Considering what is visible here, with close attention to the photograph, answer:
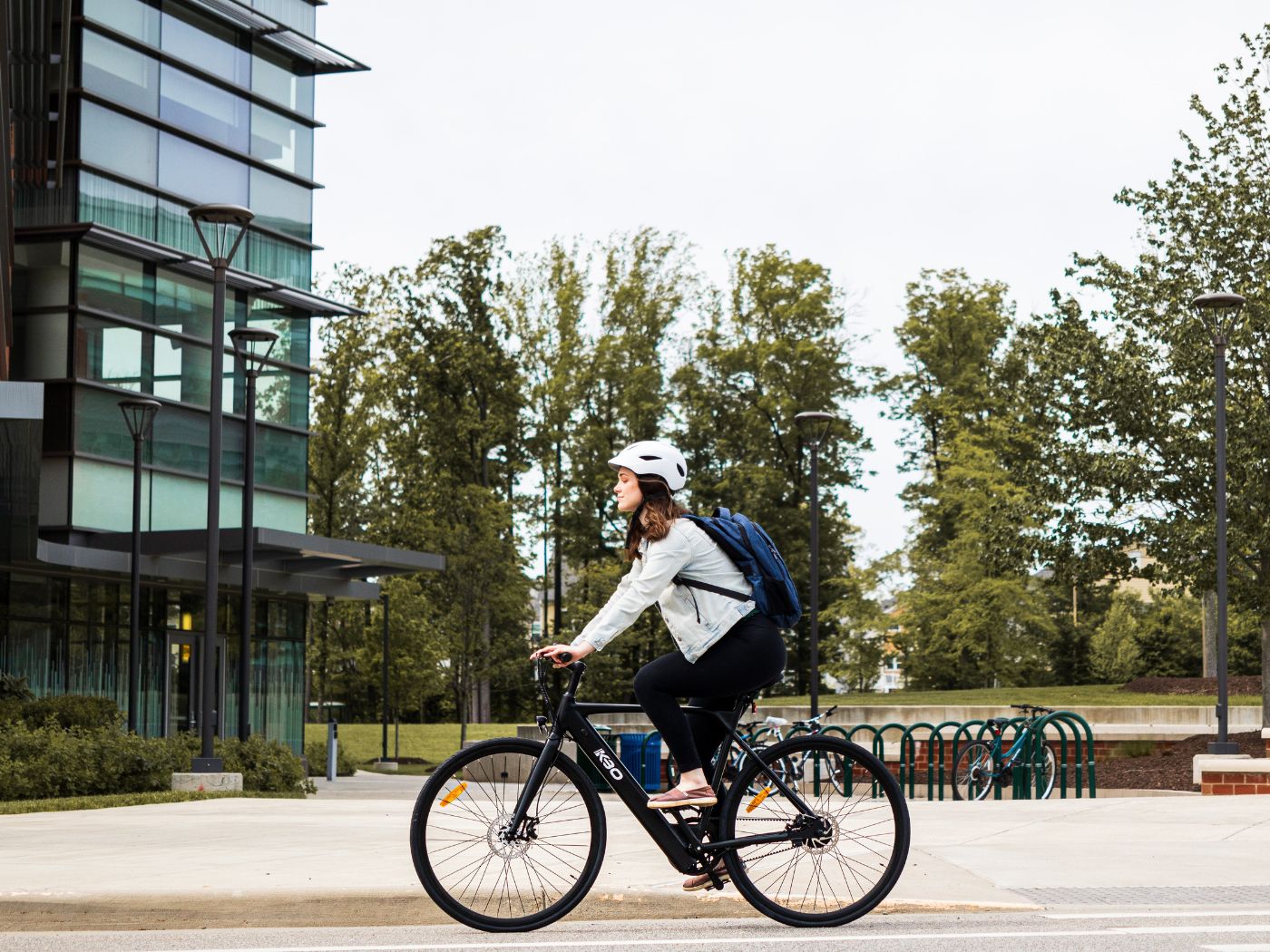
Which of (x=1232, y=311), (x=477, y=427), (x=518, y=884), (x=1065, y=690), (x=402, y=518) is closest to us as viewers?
(x=518, y=884)

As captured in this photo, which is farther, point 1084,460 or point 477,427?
point 477,427

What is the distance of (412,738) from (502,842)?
43.0m

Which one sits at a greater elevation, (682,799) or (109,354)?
(109,354)

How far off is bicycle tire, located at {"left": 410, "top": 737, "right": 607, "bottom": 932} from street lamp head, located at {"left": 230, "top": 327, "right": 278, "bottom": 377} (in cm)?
1804

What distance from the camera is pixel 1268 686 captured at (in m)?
26.7

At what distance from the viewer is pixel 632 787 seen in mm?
6645

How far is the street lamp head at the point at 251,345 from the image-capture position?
24578 millimetres

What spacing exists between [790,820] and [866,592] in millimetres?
45548

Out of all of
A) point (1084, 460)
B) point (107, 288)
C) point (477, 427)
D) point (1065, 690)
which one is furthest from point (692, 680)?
point (477, 427)

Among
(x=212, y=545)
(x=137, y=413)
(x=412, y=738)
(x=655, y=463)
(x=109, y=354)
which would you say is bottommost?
(x=412, y=738)

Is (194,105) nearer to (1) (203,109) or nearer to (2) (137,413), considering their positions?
(1) (203,109)

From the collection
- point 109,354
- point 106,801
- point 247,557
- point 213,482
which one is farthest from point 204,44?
point 106,801

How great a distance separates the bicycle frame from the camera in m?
6.62

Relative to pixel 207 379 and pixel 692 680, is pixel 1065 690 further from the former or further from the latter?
pixel 692 680
